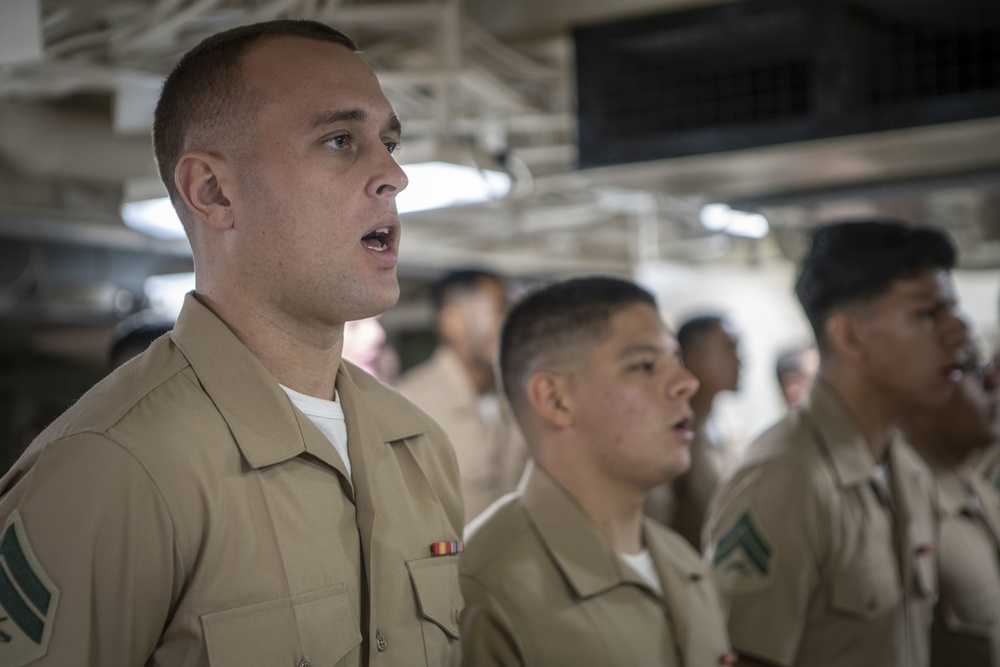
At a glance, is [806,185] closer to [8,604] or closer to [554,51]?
[554,51]

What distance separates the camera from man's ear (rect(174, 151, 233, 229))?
1.33 metres

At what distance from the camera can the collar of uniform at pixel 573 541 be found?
187 centimetres

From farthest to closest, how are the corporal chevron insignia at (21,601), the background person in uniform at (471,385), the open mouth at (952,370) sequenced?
the background person in uniform at (471,385) → the open mouth at (952,370) → the corporal chevron insignia at (21,601)

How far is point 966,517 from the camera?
2924 mm

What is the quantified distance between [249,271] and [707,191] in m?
2.28

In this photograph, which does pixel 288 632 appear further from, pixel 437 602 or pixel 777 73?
pixel 777 73

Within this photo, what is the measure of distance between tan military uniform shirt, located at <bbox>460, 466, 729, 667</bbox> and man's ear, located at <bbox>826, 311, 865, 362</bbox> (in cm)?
86

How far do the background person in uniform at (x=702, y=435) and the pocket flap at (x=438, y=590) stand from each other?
2430 mm

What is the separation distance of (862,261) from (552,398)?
3.60 feet

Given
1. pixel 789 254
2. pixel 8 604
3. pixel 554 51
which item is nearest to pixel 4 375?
pixel 554 51

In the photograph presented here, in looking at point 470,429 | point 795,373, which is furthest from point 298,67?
point 795,373

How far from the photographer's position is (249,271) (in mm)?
1330

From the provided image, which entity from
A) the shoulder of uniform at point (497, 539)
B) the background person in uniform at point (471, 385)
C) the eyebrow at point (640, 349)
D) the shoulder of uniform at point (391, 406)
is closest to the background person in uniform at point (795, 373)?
the background person in uniform at point (471, 385)

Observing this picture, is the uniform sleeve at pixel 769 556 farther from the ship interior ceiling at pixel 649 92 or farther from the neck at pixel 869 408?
the ship interior ceiling at pixel 649 92
